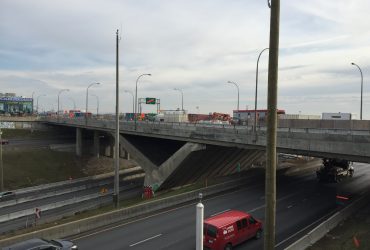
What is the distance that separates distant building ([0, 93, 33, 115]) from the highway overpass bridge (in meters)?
76.7

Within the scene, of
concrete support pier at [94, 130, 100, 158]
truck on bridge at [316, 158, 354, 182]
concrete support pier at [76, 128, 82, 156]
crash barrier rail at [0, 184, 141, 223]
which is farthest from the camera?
concrete support pier at [76, 128, 82, 156]

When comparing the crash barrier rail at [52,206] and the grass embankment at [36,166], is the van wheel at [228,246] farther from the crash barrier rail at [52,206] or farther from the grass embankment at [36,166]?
the grass embankment at [36,166]

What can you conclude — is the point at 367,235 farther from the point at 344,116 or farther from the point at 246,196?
the point at 344,116

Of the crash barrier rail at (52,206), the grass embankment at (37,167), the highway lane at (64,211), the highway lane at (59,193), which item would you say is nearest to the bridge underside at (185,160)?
the highway lane at (64,211)

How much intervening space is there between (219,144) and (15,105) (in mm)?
116400

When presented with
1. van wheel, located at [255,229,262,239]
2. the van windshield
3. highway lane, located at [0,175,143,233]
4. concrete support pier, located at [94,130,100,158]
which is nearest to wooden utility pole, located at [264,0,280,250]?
the van windshield

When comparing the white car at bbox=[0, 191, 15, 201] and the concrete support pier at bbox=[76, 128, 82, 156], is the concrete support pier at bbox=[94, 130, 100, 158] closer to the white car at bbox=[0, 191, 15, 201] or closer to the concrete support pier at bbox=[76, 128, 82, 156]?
the concrete support pier at bbox=[76, 128, 82, 156]

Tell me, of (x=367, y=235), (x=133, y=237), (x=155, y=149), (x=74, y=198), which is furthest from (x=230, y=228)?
(x=155, y=149)

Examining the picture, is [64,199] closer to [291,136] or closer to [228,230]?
[291,136]

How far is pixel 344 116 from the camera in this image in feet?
198

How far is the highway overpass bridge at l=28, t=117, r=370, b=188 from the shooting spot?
2416cm

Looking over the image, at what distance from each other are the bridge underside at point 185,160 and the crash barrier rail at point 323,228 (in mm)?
15807

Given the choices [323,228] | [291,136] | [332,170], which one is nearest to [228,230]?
[323,228]

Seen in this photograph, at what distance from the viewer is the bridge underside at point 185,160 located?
126 ft
